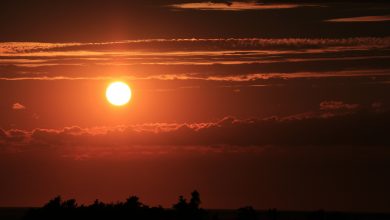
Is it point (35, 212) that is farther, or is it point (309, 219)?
point (309, 219)

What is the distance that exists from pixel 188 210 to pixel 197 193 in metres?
2.64

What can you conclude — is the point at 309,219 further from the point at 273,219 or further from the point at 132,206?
the point at 132,206

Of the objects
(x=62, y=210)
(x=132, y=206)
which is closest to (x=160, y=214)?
(x=132, y=206)

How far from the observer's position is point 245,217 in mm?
126250

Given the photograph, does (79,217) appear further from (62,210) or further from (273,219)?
(273,219)

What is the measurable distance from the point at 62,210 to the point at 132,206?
832 cm

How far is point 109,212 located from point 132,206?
2833 mm

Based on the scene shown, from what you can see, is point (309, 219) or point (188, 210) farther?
point (309, 219)

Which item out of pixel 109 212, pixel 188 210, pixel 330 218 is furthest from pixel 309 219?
pixel 109 212

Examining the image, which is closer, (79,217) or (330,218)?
(79,217)

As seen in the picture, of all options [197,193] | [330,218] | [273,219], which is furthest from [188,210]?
[330,218]

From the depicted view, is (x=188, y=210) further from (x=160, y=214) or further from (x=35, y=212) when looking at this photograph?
(x=35, y=212)

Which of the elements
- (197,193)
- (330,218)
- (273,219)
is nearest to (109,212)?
(197,193)

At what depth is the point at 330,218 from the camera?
135250 mm
